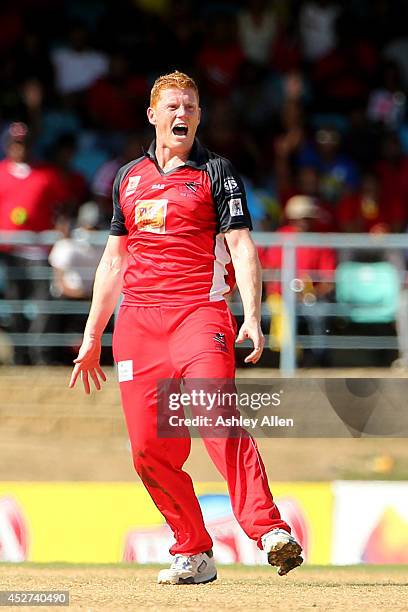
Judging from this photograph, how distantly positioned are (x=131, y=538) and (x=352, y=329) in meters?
2.80

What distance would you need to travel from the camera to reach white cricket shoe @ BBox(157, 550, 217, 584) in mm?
6594

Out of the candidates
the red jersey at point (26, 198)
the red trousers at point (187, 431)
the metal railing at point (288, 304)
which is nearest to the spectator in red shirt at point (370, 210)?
the metal railing at point (288, 304)

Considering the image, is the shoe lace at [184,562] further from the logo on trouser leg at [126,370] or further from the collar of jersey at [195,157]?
the collar of jersey at [195,157]

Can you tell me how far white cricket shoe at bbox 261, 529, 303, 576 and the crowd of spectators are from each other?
593 centimetres


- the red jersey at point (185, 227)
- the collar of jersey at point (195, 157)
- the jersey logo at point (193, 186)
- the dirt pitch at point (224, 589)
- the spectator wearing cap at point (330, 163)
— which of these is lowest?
the dirt pitch at point (224, 589)

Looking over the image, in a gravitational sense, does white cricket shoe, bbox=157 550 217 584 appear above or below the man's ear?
below

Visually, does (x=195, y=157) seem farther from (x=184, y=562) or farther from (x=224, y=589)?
(x=224, y=589)

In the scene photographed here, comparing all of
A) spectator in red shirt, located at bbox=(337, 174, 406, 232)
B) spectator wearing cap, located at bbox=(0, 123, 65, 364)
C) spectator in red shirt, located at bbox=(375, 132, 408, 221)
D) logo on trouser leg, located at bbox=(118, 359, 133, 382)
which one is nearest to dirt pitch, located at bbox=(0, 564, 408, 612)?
logo on trouser leg, located at bbox=(118, 359, 133, 382)

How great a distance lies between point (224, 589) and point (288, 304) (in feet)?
14.0

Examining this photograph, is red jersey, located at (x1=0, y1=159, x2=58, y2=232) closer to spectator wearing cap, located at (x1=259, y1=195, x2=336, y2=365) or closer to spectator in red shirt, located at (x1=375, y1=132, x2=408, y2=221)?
spectator wearing cap, located at (x1=259, y1=195, x2=336, y2=365)

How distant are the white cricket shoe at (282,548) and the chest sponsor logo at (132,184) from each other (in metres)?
1.80

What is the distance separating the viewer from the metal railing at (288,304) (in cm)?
1049

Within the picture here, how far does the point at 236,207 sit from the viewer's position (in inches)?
251

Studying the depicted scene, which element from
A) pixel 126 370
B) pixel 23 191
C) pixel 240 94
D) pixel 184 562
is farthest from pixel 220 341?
pixel 240 94
